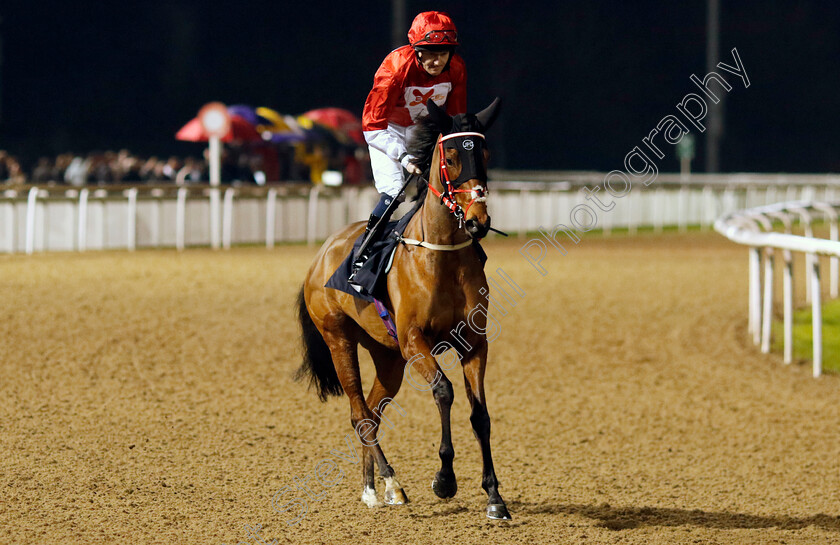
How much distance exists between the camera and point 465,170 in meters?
4.48

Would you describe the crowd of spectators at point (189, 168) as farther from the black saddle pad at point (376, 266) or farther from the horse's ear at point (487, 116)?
the horse's ear at point (487, 116)

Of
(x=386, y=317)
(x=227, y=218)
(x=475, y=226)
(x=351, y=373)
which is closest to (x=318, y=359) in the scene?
(x=351, y=373)

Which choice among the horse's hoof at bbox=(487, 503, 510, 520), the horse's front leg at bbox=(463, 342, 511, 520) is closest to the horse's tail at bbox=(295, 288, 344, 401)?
the horse's front leg at bbox=(463, 342, 511, 520)

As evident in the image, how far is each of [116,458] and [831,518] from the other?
3.58 meters

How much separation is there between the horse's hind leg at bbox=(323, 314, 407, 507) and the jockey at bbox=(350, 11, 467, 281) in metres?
0.47

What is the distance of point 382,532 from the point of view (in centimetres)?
461

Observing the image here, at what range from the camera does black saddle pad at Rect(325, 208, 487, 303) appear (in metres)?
5.05

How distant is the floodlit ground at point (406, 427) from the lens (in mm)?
4773

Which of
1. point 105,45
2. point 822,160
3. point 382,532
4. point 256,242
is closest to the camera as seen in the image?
point 382,532

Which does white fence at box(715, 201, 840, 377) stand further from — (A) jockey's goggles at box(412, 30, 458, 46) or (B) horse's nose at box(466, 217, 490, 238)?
(B) horse's nose at box(466, 217, 490, 238)

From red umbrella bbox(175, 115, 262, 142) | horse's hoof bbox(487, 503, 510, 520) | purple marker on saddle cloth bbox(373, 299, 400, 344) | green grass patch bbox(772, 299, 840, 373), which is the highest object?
red umbrella bbox(175, 115, 262, 142)

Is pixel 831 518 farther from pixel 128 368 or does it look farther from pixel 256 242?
pixel 256 242

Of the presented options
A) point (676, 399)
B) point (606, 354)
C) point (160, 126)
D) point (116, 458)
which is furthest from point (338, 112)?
point (116, 458)

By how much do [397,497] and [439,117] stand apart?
5.78 ft
